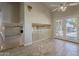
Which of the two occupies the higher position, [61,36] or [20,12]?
[20,12]

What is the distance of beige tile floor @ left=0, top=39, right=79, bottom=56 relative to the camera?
225 centimetres

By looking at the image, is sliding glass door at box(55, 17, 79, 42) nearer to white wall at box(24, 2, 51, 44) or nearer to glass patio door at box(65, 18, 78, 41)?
glass patio door at box(65, 18, 78, 41)

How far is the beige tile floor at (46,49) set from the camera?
2.25 m

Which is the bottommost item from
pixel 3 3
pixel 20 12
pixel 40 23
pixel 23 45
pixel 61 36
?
pixel 23 45

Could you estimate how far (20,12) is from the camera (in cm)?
229

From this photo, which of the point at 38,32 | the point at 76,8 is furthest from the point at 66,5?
the point at 38,32

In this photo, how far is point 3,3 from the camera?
7.40 feet

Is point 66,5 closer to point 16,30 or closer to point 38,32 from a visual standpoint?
point 38,32

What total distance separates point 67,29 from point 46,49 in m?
Answer: 0.52

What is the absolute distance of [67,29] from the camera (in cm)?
232

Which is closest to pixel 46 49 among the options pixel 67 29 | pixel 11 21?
pixel 67 29

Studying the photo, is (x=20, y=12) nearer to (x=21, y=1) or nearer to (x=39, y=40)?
(x=21, y=1)

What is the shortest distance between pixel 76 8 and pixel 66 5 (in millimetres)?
177

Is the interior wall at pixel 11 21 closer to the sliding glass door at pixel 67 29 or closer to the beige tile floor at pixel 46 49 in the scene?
the beige tile floor at pixel 46 49
